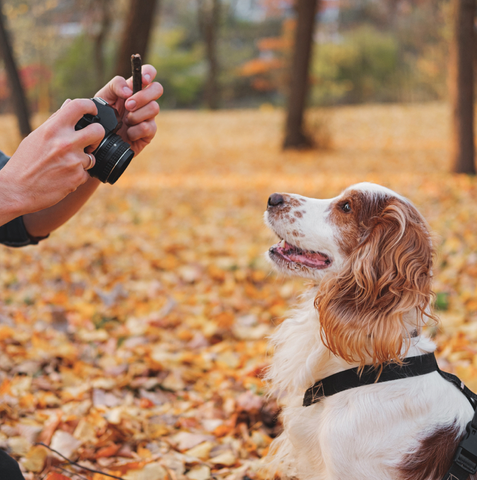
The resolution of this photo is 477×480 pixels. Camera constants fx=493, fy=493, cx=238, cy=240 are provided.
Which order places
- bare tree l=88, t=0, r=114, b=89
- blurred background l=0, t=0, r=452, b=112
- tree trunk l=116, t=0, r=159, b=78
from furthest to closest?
bare tree l=88, t=0, r=114, b=89 → blurred background l=0, t=0, r=452, b=112 → tree trunk l=116, t=0, r=159, b=78

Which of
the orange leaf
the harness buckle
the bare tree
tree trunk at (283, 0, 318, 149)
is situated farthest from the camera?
the bare tree

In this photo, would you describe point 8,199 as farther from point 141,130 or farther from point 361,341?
point 361,341

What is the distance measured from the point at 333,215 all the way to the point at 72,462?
1.80 m

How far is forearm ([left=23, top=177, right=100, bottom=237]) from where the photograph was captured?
7.98 ft

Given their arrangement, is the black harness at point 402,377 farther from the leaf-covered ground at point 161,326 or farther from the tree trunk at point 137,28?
the tree trunk at point 137,28

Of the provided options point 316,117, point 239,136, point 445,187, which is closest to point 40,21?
point 239,136

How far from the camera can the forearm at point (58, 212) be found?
2.43 m

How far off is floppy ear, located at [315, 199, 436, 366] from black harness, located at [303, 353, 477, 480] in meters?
0.06

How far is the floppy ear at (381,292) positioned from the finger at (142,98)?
3.74ft

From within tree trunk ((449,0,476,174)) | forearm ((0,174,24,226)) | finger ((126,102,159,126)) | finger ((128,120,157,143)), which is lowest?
tree trunk ((449,0,476,174))

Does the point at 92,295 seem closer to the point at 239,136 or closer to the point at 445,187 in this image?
the point at 445,187

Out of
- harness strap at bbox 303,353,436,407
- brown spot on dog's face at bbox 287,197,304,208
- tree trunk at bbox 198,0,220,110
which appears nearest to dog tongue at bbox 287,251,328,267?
brown spot on dog's face at bbox 287,197,304,208

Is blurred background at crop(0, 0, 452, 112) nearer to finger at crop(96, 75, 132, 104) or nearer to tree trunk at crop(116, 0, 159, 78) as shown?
tree trunk at crop(116, 0, 159, 78)

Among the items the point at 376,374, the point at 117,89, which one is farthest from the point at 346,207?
the point at 117,89
